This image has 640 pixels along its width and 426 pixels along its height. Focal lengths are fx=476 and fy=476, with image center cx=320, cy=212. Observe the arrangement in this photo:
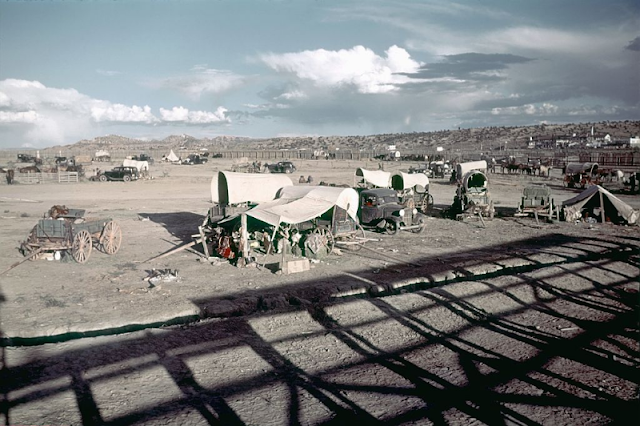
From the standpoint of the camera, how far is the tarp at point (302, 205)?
13641mm

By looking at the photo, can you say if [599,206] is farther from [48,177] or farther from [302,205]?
[48,177]

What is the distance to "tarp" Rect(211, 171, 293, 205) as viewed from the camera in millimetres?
16250

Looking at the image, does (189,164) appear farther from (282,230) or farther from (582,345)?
(582,345)

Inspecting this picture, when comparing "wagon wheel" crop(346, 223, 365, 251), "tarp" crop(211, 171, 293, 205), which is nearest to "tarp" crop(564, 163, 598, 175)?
"wagon wheel" crop(346, 223, 365, 251)

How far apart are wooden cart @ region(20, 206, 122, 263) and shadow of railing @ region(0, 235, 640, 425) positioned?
5531 mm

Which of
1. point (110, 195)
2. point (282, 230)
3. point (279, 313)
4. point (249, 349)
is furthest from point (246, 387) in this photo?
point (110, 195)

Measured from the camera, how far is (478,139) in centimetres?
11094

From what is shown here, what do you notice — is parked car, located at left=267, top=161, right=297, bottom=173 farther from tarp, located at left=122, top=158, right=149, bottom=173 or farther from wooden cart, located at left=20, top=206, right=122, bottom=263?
wooden cart, located at left=20, top=206, right=122, bottom=263

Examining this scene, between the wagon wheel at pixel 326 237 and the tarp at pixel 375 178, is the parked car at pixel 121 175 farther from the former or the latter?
the wagon wheel at pixel 326 237

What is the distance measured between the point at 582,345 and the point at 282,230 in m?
8.68

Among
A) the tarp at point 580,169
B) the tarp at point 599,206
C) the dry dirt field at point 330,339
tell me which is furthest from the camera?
the tarp at point 580,169

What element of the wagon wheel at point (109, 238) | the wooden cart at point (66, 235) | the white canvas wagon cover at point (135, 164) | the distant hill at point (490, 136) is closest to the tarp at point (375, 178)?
the wagon wheel at point (109, 238)

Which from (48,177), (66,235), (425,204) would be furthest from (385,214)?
(48,177)

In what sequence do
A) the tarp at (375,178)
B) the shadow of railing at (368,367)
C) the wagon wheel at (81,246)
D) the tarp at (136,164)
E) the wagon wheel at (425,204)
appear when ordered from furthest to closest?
the tarp at (136,164), the wagon wheel at (425,204), the tarp at (375,178), the wagon wheel at (81,246), the shadow of railing at (368,367)
